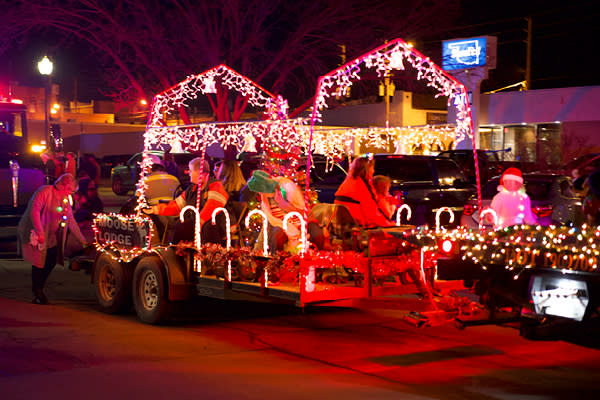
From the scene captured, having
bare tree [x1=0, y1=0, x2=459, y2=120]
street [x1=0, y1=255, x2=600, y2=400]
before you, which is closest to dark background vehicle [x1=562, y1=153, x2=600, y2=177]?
street [x1=0, y1=255, x2=600, y2=400]

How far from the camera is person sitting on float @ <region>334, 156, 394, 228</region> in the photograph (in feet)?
29.1

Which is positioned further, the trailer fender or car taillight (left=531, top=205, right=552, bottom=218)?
car taillight (left=531, top=205, right=552, bottom=218)

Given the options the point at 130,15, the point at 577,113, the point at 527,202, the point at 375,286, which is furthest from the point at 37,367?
the point at 577,113

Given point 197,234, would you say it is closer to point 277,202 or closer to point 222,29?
point 277,202

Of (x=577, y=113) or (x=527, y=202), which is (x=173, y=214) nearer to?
(x=527, y=202)

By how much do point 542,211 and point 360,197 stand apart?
5.66 meters

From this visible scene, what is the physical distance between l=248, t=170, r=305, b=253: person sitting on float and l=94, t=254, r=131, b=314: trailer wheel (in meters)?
1.93

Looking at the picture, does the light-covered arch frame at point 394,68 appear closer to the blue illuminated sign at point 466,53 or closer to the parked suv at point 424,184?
the parked suv at point 424,184

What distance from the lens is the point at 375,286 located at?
782cm

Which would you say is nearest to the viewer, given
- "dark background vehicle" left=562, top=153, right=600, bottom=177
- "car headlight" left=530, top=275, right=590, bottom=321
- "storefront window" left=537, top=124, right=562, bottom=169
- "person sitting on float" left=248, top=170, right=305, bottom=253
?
"car headlight" left=530, top=275, right=590, bottom=321

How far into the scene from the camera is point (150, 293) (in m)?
9.32

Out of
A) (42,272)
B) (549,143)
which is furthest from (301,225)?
(549,143)

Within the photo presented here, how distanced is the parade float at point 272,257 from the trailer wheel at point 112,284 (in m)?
0.01

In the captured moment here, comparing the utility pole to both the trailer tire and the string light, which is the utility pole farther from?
the string light
